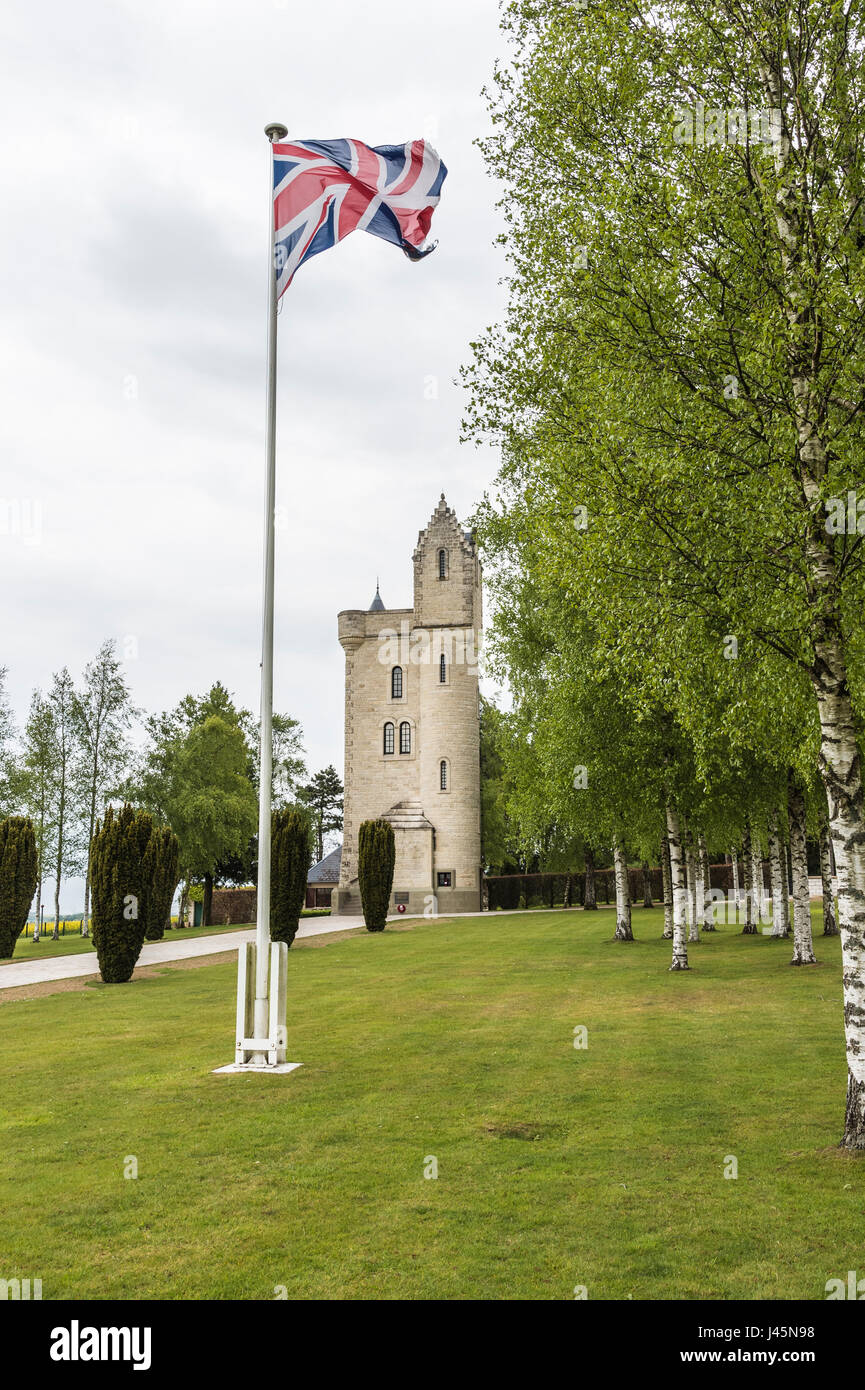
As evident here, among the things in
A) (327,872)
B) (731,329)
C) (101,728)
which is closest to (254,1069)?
(731,329)

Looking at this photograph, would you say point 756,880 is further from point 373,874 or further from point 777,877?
point 373,874

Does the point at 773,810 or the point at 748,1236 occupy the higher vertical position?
the point at 773,810

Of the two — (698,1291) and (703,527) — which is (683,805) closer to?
(703,527)

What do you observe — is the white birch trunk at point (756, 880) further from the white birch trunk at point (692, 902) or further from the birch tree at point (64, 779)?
the birch tree at point (64, 779)

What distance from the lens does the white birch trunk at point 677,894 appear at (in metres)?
20.2

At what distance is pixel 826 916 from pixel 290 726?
146 ft

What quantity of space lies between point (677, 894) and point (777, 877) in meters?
6.37

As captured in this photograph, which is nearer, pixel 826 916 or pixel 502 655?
pixel 826 916

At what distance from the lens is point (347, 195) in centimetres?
1299

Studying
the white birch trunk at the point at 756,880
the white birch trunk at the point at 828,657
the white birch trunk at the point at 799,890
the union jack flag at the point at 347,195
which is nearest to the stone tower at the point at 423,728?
the white birch trunk at the point at 756,880

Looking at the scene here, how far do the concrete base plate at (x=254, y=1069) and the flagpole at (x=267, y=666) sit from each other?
15 cm

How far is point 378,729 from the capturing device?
56.5 meters

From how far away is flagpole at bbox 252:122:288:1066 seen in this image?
11.8m
